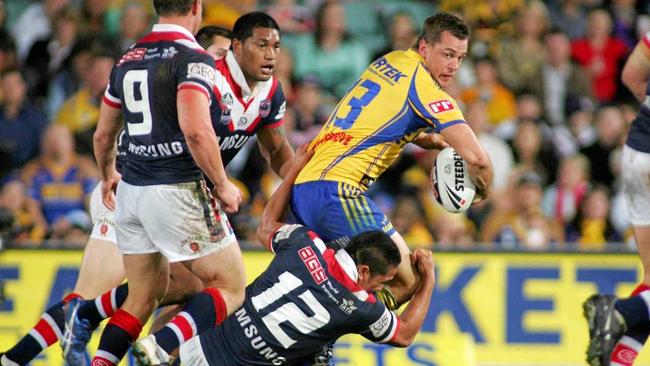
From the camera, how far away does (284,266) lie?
22.6ft

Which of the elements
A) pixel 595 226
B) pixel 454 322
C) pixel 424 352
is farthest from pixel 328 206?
pixel 595 226

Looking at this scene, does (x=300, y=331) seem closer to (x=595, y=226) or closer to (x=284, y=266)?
(x=284, y=266)

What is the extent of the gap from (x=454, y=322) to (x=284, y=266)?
349 cm

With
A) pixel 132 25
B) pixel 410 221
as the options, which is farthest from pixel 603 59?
pixel 132 25

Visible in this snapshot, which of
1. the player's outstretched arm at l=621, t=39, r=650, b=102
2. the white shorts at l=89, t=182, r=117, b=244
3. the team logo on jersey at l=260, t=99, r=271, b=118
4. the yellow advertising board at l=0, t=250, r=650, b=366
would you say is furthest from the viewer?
the yellow advertising board at l=0, t=250, r=650, b=366

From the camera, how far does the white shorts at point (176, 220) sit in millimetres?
6867

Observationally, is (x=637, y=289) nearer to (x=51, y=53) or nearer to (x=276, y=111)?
(x=276, y=111)

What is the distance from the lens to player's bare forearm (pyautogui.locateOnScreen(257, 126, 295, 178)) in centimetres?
798

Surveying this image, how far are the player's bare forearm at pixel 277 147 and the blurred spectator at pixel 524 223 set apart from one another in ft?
13.0

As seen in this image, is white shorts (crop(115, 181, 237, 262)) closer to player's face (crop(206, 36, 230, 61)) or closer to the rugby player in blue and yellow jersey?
the rugby player in blue and yellow jersey

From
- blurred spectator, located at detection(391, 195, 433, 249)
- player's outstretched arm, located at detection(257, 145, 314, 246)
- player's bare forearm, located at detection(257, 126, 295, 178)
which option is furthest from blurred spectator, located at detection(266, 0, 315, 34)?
player's outstretched arm, located at detection(257, 145, 314, 246)

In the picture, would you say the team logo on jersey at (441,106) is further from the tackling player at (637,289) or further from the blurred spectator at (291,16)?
the blurred spectator at (291,16)

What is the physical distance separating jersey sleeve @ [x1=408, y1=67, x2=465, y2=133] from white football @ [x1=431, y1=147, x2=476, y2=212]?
29 cm

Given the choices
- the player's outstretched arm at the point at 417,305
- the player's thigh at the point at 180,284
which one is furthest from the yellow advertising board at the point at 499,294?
the player's outstretched arm at the point at 417,305
